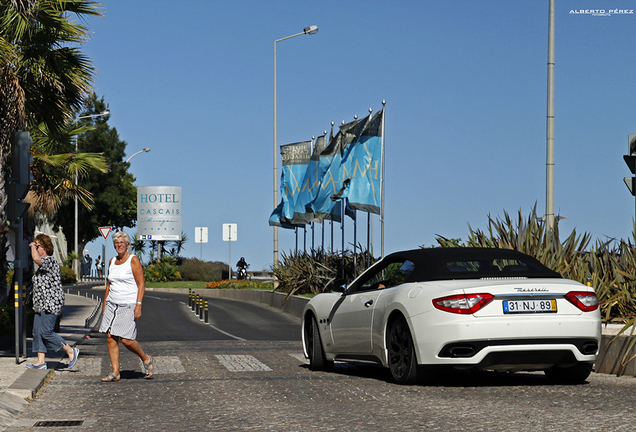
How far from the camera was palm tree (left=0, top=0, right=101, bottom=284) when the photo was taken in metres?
14.6

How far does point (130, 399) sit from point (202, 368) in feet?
9.51

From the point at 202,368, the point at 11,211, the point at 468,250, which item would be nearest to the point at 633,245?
the point at 468,250

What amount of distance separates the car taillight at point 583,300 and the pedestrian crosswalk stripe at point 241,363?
13.9 ft

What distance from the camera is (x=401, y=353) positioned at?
8930 millimetres

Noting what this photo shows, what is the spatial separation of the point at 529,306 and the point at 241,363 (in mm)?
4921

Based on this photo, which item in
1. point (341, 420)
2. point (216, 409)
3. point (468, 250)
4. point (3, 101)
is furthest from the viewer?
point (3, 101)

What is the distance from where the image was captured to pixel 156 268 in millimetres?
61219

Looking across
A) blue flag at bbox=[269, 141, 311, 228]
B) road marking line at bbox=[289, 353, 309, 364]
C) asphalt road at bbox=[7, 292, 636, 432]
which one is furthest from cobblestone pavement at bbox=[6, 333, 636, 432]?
blue flag at bbox=[269, 141, 311, 228]

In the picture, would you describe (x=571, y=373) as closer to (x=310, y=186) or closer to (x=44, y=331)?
(x=44, y=331)

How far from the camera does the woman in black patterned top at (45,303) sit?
35.8ft

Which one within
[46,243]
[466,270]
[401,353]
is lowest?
[401,353]

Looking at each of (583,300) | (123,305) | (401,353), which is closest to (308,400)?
(401,353)

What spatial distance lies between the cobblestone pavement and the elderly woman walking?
16.3 inches

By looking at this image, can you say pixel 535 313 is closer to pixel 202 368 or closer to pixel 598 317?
pixel 598 317
